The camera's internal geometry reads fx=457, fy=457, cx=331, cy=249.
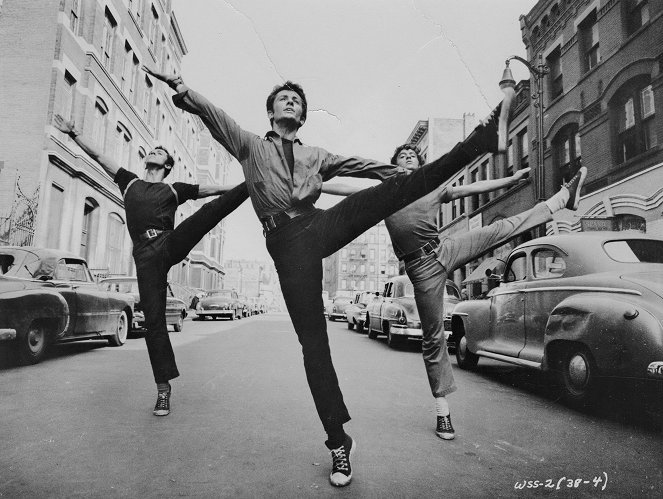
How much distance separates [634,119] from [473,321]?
2.70 meters

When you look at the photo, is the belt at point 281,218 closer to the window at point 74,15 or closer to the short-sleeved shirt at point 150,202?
the short-sleeved shirt at point 150,202

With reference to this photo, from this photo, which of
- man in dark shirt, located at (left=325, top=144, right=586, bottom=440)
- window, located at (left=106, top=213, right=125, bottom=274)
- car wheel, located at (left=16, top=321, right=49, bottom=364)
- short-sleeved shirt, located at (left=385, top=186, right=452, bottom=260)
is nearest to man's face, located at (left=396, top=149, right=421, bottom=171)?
man in dark shirt, located at (left=325, top=144, right=586, bottom=440)

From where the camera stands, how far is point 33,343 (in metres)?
5.34

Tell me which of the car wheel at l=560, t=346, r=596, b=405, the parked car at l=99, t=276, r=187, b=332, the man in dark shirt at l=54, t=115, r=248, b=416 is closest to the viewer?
the man in dark shirt at l=54, t=115, r=248, b=416

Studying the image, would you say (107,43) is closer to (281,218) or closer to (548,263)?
(281,218)

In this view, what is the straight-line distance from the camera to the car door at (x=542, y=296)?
4.05 meters

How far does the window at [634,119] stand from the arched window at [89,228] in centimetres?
491

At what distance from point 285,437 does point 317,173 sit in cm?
154

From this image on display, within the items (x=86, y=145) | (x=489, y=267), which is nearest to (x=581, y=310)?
(x=489, y=267)

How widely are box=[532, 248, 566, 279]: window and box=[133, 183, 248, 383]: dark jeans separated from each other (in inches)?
120

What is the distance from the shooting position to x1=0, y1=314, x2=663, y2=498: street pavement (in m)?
1.95

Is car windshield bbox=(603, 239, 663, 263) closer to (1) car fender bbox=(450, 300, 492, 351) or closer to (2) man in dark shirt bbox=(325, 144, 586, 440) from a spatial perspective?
(2) man in dark shirt bbox=(325, 144, 586, 440)

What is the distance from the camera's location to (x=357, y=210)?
2.11 meters

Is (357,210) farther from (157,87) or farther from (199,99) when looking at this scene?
(157,87)
